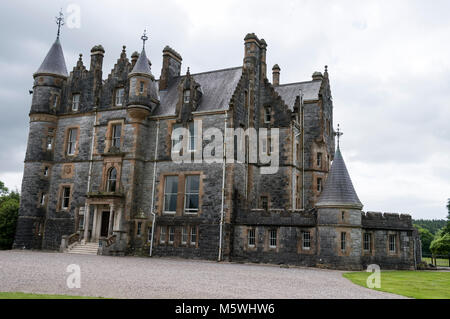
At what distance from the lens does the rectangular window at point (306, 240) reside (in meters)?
27.4

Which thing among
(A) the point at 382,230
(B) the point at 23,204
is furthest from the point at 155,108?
(A) the point at 382,230

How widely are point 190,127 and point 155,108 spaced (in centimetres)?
430

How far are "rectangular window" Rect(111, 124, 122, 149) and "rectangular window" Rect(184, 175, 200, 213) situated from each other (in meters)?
6.98

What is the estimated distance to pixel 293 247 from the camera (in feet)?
90.5

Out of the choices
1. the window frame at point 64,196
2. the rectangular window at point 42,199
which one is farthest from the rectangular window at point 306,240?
the rectangular window at point 42,199

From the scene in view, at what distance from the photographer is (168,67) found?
1471 inches

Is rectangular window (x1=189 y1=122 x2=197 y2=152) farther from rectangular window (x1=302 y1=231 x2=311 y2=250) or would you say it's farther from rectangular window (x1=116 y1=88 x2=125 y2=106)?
rectangular window (x1=302 y1=231 x2=311 y2=250)

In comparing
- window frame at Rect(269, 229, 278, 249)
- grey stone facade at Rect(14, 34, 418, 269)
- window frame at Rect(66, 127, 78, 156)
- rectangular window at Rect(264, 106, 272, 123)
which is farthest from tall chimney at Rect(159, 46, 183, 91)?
window frame at Rect(269, 229, 278, 249)

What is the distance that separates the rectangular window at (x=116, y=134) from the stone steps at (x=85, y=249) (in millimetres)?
8051

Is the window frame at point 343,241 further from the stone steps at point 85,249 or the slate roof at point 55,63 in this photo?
the slate roof at point 55,63

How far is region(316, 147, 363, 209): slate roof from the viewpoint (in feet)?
87.0

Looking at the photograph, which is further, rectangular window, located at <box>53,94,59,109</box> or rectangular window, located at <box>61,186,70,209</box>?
rectangular window, located at <box>53,94,59,109</box>
